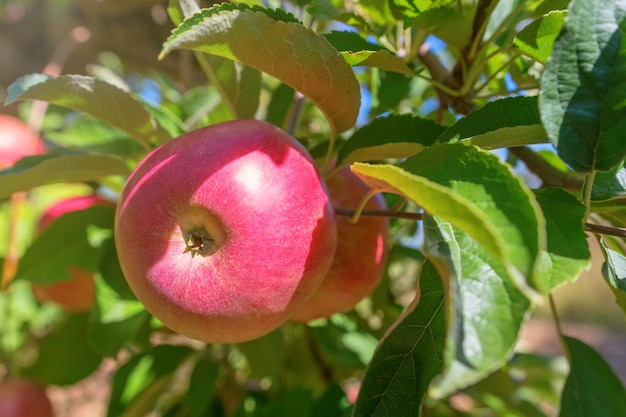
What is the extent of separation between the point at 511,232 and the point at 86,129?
2.52 feet

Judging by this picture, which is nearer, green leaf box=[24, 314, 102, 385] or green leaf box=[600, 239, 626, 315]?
green leaf box=[600, 239, 626, 315]

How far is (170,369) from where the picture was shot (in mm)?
924

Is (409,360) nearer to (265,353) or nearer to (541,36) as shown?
(541,36)

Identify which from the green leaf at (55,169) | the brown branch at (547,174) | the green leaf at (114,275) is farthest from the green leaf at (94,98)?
the brown branch at (547,174)

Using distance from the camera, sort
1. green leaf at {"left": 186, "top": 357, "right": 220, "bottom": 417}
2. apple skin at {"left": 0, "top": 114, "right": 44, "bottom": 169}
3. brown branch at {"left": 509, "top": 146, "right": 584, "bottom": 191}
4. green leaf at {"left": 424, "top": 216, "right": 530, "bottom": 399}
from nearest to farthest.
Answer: green leaf at {"left": 424, "top": 216, "right": 530, "bottom": 399} < brown branch at {"left": 509, "top": 146, "right": 584, "bottom": 191} < green leaf at {"left": 186, "top": 357, "right": 220, "bottom": 417} < apple skin at {"left": 0, "top": 114, "right": 44, "bottom": 169}

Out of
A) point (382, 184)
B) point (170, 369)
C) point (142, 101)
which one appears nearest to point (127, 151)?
point (142, 101)

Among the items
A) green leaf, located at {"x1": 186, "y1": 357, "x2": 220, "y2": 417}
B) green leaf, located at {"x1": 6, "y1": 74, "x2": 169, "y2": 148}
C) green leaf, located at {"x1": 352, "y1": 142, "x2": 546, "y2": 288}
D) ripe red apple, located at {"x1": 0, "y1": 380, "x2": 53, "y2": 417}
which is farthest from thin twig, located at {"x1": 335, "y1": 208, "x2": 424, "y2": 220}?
ripe red apple, located at {"x1": 0, "y1": 380, "x2": 53, "y2": 417}

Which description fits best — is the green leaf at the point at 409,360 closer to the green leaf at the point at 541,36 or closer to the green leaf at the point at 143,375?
the green leaf at the point at 541,36

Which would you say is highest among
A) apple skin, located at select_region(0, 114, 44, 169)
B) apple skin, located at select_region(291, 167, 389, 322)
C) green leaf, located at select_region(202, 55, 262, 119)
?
green leaf, located at select_region(202, 55, 262, 119)

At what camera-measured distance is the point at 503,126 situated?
1.45 ft

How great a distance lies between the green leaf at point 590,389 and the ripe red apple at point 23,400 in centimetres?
84

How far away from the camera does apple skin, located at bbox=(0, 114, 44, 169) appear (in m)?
1.11

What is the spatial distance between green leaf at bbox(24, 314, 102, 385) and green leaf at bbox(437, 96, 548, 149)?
0.76 meters

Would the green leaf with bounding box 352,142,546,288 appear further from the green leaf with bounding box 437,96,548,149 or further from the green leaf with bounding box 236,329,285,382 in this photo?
the green leaf with bounding box 236,329,285,382
